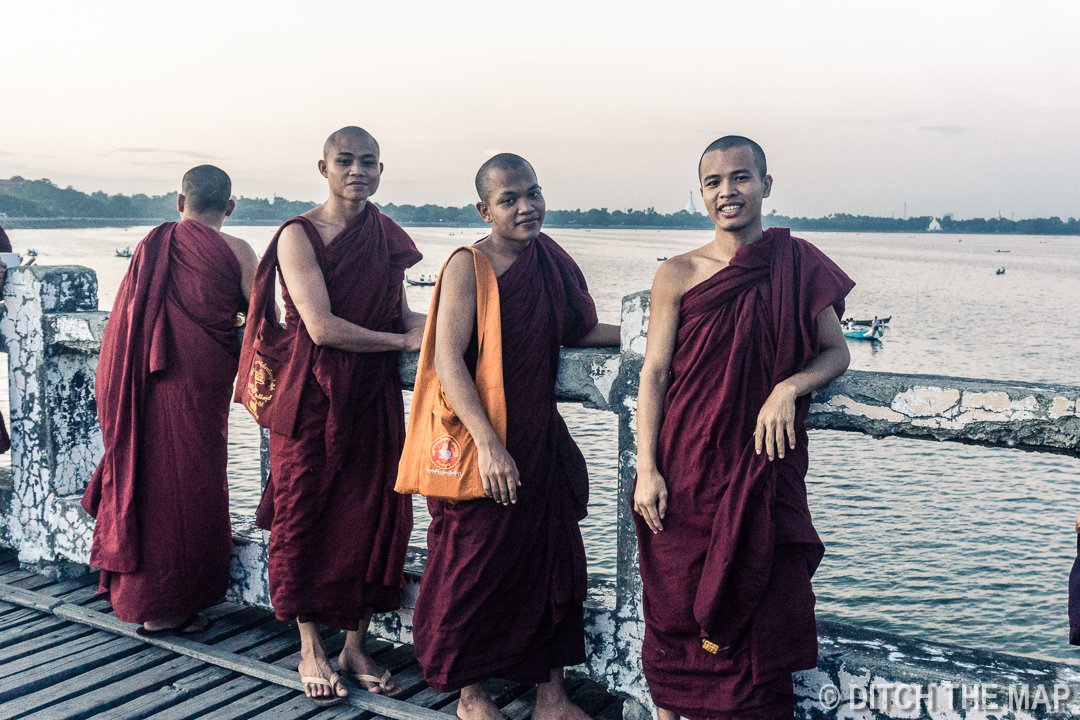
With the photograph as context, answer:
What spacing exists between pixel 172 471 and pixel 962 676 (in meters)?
3.02

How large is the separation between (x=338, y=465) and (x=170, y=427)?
0.91 meters

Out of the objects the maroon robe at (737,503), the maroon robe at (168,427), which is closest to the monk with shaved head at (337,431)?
the maroon robe at (168,427)

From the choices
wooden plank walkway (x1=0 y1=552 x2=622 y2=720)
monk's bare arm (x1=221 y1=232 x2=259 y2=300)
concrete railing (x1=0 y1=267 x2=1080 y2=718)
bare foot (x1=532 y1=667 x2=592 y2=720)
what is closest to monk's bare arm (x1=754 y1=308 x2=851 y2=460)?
concrete railing (x1=0 y1=267 x2=1080 y2=718)

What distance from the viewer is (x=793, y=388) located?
8.76ft

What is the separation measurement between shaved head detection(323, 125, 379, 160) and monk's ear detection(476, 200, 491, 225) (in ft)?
2.00

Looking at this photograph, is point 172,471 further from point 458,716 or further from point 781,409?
point 781,409

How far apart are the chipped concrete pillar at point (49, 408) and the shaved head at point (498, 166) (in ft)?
7.40

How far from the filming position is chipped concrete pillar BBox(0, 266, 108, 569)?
14.5 feet

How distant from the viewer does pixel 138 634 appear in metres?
3.79

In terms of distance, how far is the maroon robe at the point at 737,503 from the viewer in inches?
105

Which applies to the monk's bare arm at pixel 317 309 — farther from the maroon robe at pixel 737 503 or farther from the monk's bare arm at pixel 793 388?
the monk's bare arm at pixel 793 388

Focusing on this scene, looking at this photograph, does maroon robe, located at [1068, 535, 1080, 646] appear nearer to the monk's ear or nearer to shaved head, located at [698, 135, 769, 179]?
shaved head, located at [698, 135, 769, 179]

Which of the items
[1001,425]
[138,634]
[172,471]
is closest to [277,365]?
[172,471]

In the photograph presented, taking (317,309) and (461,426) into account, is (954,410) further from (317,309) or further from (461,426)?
(317,309)
